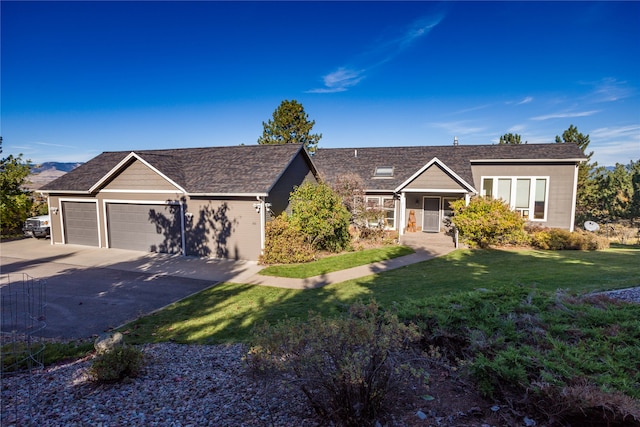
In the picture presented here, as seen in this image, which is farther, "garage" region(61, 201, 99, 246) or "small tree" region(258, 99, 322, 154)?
"small tree" region(258, 99, 322, 154)

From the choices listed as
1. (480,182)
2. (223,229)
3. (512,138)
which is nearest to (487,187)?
(480,182)

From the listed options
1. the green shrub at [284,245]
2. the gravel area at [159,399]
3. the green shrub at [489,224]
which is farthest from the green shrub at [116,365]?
the green shrub at [489,224]

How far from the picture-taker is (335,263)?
14.0 meters

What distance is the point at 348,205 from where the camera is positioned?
712 inches

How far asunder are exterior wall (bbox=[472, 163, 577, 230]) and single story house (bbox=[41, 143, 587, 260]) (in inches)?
1.9

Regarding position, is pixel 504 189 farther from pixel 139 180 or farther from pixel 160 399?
pixel 160 399

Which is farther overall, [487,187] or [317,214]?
[487,187]

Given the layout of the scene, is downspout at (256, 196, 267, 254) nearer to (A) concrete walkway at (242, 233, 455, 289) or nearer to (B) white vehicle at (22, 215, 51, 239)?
(A) concrete walkway at (242, 233, 455, 289)

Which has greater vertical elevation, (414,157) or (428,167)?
(414,157)

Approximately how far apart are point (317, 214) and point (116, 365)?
10.4 metres

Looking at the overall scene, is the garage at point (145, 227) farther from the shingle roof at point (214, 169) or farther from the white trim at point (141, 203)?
the shingle roof at point (214, 169)

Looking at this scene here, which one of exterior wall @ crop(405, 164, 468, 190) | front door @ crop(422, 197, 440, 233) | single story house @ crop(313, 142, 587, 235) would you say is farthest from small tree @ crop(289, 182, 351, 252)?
front door @ crop(422, 197, 440, 233)

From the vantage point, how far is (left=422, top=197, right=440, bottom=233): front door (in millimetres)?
21594

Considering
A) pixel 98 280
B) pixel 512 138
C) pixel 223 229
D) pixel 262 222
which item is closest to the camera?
pixel 98 280
